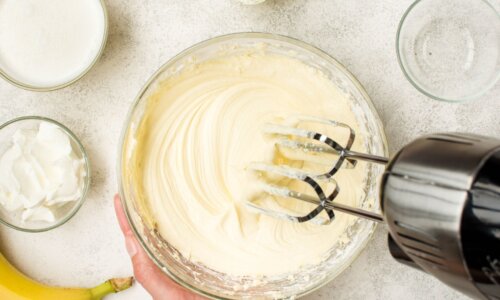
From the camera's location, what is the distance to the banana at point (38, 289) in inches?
51.4

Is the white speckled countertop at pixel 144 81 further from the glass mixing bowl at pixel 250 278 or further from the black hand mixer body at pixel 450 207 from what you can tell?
the black hand mixer body at pixel 450 207

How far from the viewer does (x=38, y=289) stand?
136cm

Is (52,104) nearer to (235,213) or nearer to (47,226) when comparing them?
(47,226)

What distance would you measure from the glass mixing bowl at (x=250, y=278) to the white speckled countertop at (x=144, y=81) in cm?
9

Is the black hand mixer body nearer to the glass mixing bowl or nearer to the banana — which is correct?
the glass mixing bowl

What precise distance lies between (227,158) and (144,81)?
309mm

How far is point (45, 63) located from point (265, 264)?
77 cm

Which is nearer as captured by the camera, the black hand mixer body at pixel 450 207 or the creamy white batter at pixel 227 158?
the black hand mixer body at pixel 450 207

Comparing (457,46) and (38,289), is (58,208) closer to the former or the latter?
(38,289)

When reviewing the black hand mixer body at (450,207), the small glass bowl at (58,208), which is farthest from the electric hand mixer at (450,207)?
the small glass bowl at (58,208)

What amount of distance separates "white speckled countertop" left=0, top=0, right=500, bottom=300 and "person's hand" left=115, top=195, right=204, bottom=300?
69 mm

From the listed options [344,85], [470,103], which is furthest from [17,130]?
[470,103]

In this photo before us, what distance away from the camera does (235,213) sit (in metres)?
1.28

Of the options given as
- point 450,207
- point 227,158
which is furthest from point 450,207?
point 227,158
